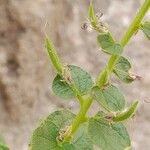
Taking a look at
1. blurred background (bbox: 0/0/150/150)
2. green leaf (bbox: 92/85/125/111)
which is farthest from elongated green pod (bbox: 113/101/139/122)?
blurred background (bbox: 0/0/150/150)

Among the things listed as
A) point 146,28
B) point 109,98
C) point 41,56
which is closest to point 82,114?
point 109,98

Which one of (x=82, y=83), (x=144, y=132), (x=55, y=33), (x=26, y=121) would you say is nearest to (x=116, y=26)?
(x=55, y=33)

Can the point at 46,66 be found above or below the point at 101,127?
above

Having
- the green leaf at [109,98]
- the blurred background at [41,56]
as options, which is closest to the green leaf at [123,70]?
the green leaf at [109,98]

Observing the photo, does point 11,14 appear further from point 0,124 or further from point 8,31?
point 0,124

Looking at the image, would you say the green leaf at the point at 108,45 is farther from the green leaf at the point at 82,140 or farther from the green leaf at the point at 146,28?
the green leaf at the point at 82,140
